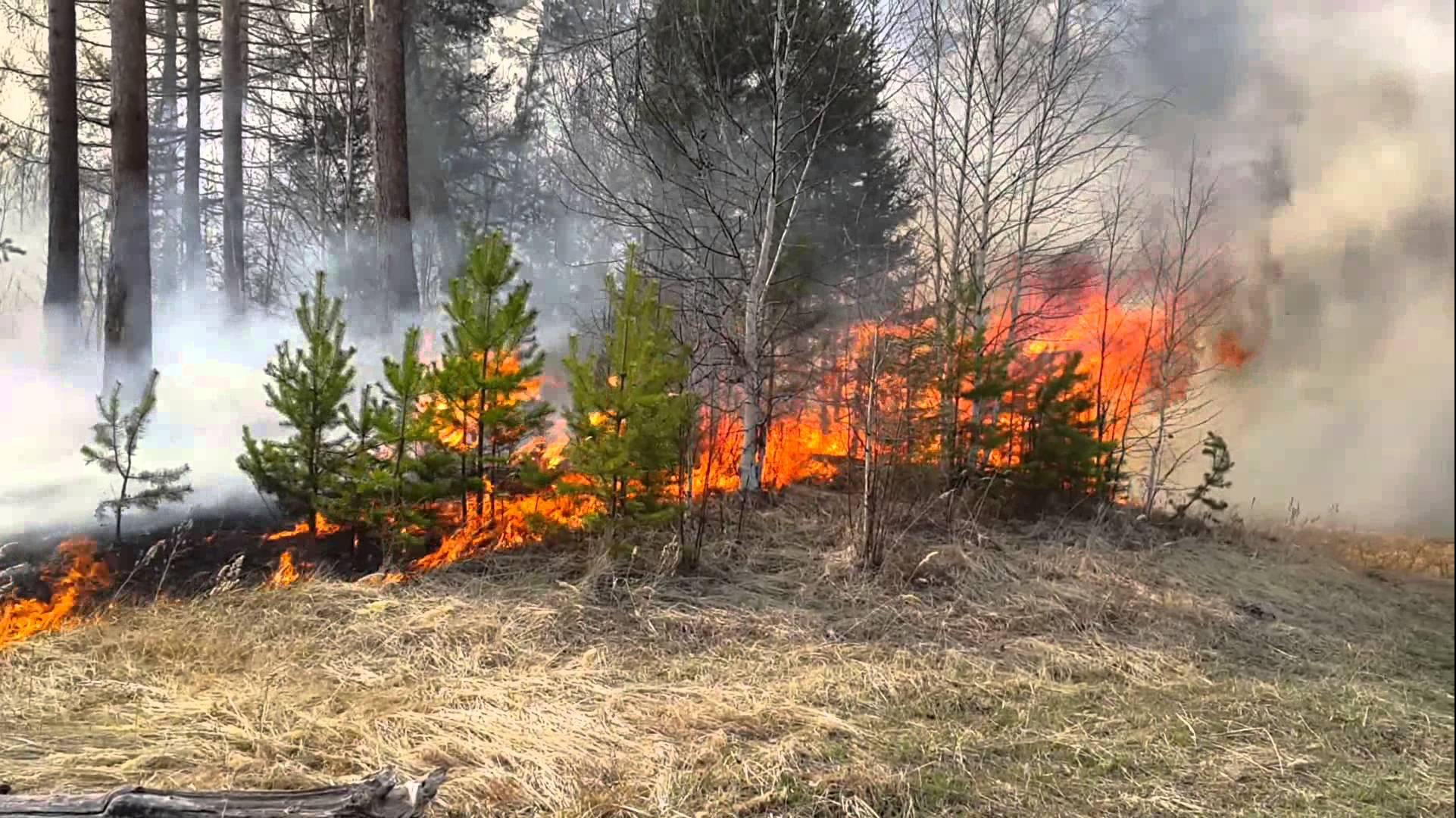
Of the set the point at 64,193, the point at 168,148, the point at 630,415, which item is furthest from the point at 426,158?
the point at 630,415

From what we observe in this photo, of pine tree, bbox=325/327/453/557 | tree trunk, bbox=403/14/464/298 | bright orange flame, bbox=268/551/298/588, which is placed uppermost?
tree trunk, bbox=403/14/464/298

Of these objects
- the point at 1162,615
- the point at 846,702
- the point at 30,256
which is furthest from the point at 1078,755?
the point at 30,256

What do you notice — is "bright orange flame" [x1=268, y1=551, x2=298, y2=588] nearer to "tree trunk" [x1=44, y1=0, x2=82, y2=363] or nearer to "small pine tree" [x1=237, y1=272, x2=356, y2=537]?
"small pine tree" [x1=237, y1=272, x2=356, y2=537]

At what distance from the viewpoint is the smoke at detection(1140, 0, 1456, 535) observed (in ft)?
5.37

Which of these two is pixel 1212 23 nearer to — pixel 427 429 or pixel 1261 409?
pixel 1261 409

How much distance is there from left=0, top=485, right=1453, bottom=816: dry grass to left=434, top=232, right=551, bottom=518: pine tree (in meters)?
0.83

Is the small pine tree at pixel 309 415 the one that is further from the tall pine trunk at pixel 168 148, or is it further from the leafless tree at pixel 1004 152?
the leafless tree at pixel 1004 152

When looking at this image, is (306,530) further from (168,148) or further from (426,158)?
(426,158)

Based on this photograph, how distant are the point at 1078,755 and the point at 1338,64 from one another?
293 cm

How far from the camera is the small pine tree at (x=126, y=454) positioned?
422 cm

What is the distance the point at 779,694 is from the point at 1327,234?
305cm

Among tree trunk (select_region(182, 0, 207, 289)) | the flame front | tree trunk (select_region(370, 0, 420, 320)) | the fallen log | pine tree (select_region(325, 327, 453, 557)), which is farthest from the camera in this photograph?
tree trunk (select_region(370, 0, 420, 320))

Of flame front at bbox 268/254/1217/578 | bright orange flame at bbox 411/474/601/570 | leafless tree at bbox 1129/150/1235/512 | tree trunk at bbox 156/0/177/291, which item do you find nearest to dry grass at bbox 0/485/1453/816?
bright orange flame at bbox 411/474/601/570

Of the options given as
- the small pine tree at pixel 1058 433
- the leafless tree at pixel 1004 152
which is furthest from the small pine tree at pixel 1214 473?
the leafless tree at pixel 1004 152
